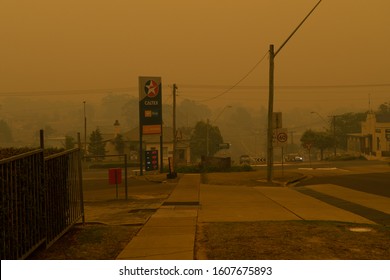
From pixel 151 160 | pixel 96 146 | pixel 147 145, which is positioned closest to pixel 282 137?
pixel 151 160

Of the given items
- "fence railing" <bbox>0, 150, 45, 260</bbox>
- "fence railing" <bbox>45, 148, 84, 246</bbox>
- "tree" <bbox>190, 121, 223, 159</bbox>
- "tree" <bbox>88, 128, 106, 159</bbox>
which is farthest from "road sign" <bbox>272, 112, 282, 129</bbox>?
"tree" <bbox>190, 121, 223, 159</bbox>

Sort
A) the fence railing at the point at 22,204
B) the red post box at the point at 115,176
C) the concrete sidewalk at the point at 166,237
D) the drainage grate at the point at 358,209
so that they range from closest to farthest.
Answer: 1. the fence railing at the point at 22,204
2. the concrete sidewalk at the point at 166,237
3. the drainage grate at the point at 358,209
4. the red post box at the point at 115,176

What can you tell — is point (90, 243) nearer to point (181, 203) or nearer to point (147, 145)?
point (181, 203)

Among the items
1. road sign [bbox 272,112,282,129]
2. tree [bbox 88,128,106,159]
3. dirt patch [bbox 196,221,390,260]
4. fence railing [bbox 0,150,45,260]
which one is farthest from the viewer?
tree [bbox 88,128,106,159]

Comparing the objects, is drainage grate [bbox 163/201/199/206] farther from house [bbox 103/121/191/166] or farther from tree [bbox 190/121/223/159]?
tree [bbox 190/121/223/159]

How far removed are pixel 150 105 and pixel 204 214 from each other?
25661 mm

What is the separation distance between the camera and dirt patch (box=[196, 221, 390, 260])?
7520 mm

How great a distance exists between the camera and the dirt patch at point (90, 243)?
790 centimetres

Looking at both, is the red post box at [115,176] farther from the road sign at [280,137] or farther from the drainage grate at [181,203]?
the road sign at [280,137]

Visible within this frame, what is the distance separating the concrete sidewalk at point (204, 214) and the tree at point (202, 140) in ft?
227

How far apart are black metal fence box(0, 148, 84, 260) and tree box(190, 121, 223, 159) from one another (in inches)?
3077

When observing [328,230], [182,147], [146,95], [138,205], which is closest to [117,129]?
[182,147]

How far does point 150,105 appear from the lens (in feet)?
125

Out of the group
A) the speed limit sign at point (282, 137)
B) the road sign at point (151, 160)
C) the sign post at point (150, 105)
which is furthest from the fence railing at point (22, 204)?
the sign post at point (150, 105)
